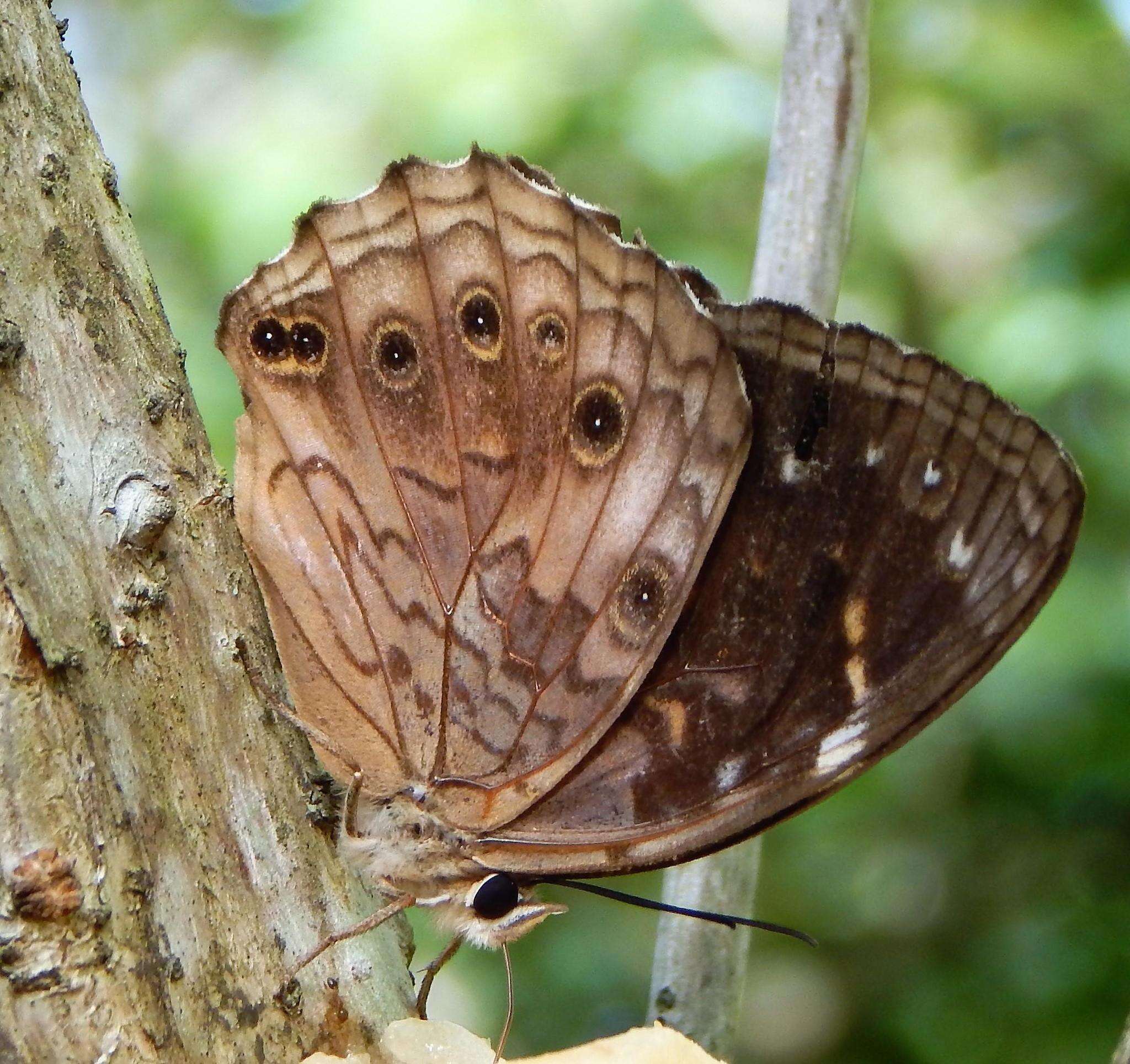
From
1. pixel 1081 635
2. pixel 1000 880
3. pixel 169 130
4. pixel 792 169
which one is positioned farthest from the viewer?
pixel 169 130

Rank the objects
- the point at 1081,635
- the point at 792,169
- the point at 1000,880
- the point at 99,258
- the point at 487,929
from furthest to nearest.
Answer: the point at 1000,880 < the point at 1081,635 < the point at 792,169 < the point at 487,929 < the point at 99,258

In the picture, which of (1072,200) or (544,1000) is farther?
(544,1000)

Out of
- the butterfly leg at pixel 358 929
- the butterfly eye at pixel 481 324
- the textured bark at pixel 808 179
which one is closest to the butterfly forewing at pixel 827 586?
the textured bark at pixel 808 179

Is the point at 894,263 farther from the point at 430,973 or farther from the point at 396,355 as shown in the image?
the point at 430,973

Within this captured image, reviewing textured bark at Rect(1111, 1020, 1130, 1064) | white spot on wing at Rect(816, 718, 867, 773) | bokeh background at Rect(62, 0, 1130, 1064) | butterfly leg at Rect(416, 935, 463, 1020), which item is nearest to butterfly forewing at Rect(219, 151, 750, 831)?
butterfly leg at Rect(416, 935, 463, 1020)

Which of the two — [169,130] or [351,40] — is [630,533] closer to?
[351,40]

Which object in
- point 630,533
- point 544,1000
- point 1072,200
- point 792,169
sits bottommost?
point 544,1000

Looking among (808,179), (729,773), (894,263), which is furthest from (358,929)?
(894,263)

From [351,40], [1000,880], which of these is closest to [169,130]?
[351,40]
